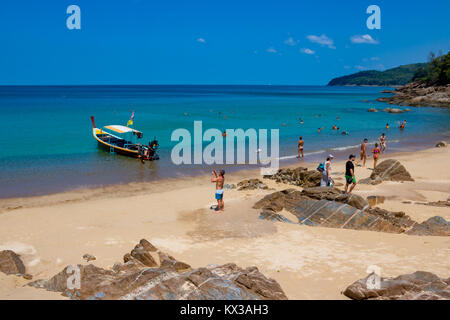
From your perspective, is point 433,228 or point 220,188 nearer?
point 433,228

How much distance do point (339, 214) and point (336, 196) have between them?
1.15m

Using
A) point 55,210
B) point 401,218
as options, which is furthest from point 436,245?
point 55,210

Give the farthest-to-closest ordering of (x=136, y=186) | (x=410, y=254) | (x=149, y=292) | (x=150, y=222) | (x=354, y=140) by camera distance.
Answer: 1. (x=354, y=140)
2. (x=136, y=186)
3. (x=150, y=222)
4. (x=410, y=254)
5. (x=149, y=292)

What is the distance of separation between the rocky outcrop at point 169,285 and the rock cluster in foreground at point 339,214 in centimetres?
525

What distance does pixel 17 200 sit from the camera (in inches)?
678

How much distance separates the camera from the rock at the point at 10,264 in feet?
29.4

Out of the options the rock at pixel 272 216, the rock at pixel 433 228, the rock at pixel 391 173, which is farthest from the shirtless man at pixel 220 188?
the rock at pixel 391 173

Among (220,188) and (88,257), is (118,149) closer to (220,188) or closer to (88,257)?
(220,188)

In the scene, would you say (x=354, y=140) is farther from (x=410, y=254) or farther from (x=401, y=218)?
(x=410, y=254)

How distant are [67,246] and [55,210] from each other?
15.6 ft

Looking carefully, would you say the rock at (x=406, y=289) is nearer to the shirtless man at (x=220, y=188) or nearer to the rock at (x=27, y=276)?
the shirtless man at (x=220, y=188)

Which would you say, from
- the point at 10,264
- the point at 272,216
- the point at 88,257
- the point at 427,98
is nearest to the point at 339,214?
the point at 272,216

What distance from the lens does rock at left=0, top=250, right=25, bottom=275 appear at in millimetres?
8970

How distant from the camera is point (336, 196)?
1294 cm
